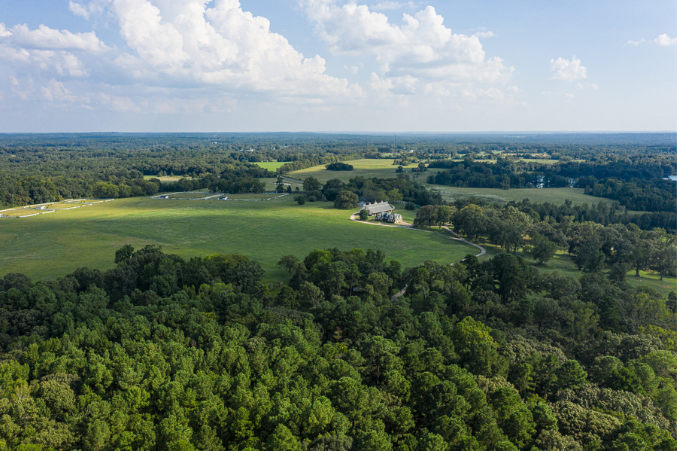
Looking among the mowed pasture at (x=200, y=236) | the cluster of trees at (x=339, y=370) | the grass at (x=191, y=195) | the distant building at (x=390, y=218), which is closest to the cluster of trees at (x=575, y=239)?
the mowed pasture at (x=200, y=236)

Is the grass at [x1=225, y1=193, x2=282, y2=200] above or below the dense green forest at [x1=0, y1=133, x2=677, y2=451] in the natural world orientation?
above

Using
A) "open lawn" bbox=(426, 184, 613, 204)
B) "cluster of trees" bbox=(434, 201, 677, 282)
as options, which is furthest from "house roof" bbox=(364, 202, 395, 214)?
"open lawn" bbox=(426, 184, 613, 204)

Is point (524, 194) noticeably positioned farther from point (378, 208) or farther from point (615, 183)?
point (378, 208)

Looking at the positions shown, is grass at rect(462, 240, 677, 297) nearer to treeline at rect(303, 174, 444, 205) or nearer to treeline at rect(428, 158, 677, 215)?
treeline at rect(303, 174, 444, 205)

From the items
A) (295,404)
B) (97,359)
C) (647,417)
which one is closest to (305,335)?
(295,404)

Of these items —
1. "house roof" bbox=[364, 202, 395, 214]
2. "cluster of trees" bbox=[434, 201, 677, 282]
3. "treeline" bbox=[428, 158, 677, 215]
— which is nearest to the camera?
"cluster of trees" bbox=[434, 201, 677, 282]

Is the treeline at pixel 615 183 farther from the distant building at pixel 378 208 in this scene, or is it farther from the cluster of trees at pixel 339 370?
the cluster of trees at pixel 339 370
